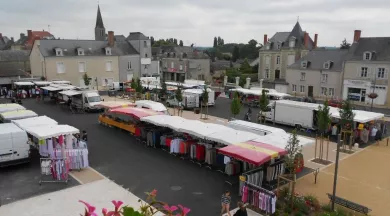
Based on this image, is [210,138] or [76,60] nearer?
[210,138]

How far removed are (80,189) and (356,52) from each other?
32.6 metres

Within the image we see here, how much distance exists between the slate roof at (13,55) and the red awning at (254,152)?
142 ft

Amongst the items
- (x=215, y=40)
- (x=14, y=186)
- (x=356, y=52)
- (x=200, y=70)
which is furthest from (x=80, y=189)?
(x=215, y=40)

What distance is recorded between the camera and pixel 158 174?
1302 cm

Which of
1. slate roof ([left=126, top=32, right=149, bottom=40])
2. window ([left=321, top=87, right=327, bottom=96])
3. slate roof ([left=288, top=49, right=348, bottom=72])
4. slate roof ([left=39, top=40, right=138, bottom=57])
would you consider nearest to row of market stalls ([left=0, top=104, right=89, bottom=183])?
slate roof ([left=39, top=40, right=138, bottom=57])

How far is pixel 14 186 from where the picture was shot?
459 inches


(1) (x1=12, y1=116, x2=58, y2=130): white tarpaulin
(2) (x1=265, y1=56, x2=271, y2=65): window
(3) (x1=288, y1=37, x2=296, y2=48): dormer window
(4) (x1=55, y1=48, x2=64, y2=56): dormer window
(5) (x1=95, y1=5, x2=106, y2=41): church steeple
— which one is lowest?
(1) (x1=12, y1=116, x2=58, y2=130): white tarpaulin

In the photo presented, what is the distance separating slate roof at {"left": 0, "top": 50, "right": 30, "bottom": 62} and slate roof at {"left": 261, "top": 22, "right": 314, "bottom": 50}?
36.5m

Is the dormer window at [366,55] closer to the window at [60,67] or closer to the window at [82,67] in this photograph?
the window at [82,67]

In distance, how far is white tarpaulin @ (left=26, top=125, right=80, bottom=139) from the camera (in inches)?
531

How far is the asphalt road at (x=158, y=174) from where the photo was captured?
1090cm

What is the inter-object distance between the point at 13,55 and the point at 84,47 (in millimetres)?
12028

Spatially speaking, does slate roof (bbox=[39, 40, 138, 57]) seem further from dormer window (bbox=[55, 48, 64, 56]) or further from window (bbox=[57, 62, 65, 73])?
window (bbox=[57, 62, 65, 73])

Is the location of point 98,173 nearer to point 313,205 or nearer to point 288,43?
point 313,205
